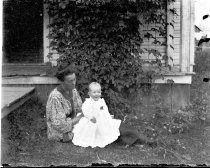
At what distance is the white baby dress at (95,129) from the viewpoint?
549cm

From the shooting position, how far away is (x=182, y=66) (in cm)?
823

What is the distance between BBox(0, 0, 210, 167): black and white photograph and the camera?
5.45m

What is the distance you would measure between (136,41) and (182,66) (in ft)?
4.65

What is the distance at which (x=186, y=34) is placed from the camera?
26.9 feet

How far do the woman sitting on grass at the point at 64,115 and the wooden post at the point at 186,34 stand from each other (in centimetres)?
310

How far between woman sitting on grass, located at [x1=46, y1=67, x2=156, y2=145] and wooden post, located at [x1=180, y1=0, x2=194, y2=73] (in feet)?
10.2

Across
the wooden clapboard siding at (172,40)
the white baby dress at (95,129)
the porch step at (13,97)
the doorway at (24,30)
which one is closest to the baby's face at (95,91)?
the white baby dress at (95,129)

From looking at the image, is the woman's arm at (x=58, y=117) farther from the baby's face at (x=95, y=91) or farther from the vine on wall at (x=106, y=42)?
the vine on wall at (x=106, y=42)

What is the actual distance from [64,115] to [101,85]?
2026 mm

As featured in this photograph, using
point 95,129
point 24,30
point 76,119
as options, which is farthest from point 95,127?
point 24,30

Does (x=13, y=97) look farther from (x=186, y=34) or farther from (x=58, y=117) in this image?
(x=186, y=34)

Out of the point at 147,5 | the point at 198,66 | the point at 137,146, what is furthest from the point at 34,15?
the point at 198,66

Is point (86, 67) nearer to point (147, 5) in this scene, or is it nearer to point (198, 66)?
point (147, 5)

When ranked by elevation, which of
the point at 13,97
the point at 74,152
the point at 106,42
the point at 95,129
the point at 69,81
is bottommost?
the point at 74,152
